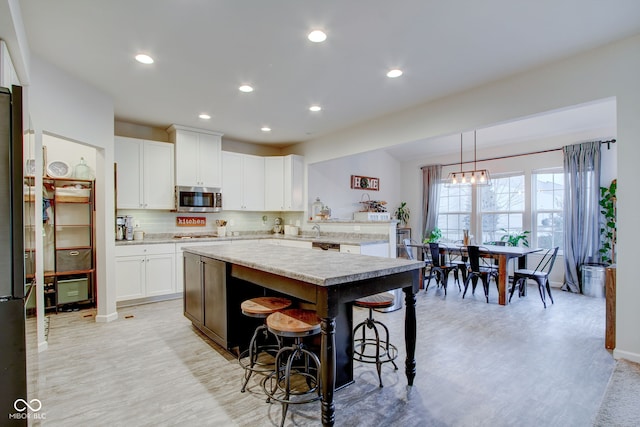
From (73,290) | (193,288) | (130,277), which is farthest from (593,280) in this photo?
(73,290)

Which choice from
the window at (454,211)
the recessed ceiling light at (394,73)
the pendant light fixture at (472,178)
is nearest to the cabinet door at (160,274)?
the recessed ceiling light at (394,73)

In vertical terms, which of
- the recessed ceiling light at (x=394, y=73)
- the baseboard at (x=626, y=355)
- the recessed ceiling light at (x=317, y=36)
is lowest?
the baseboard at (x=626, y=355)

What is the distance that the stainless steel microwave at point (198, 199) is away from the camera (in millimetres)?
5188

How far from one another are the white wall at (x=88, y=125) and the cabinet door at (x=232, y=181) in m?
2.05

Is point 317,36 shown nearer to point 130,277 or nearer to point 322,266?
point 322,266

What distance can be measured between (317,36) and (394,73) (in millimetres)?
1005

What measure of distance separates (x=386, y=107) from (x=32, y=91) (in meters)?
3.72

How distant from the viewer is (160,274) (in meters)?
4.73

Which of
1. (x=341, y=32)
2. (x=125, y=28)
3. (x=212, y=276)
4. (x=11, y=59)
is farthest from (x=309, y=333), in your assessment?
(x=11, y=59)

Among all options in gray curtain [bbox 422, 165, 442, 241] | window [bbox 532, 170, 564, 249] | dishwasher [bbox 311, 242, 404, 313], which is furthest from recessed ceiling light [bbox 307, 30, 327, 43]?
gray curtain [bbox 422, 165, 442, 241]

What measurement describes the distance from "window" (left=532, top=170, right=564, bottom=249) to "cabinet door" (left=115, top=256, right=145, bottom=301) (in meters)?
6.71

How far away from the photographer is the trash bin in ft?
16.3

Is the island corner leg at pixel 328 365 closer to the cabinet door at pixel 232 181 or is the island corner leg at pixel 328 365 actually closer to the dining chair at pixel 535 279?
the dining chair at pixel 535 279

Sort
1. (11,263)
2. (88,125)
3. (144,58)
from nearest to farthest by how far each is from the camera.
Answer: (11,263), (144,58), (88,125)
